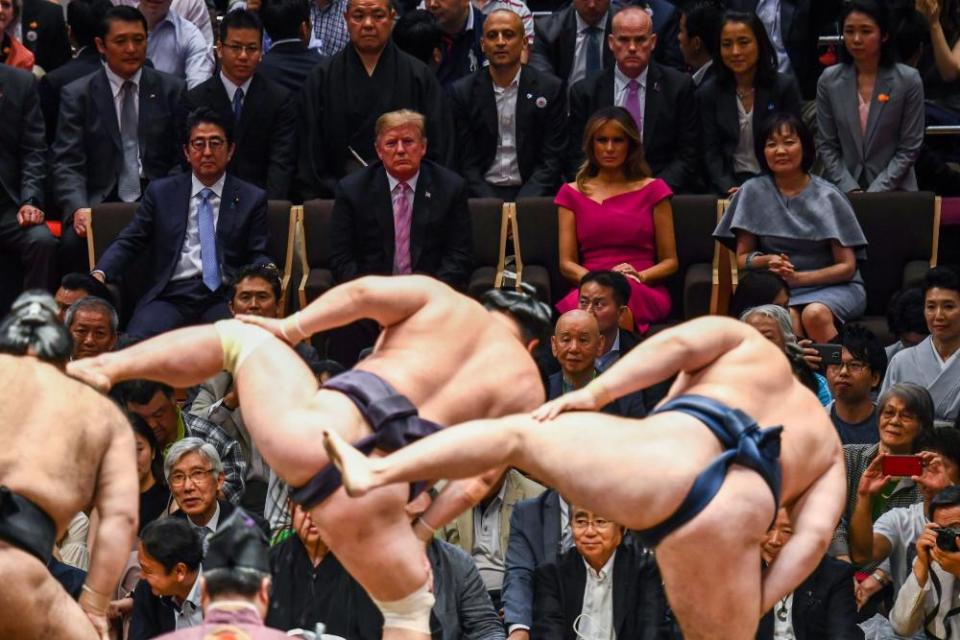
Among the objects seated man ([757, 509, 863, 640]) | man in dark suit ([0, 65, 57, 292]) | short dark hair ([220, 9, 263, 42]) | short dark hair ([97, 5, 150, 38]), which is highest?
short dark hair ([97, 5, 150, 38])

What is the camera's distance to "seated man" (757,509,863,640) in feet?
17.5

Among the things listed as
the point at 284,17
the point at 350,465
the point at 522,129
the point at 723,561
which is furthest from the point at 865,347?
the point at 350,465

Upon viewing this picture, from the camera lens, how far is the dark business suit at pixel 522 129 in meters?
7.09

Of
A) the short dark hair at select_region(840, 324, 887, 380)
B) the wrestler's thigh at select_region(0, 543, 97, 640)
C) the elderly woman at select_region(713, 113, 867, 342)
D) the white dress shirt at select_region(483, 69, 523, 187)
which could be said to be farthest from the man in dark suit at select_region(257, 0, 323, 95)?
the wrestler's thigh at select_region(0, 543, 97, 640)

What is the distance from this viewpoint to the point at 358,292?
4535 millimetres

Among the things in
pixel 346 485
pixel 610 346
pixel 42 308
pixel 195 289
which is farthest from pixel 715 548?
pixel 195 289

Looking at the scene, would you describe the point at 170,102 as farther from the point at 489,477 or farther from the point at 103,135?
the point at 489,477

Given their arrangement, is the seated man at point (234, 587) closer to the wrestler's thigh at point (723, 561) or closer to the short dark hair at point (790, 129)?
the wrestler's thigh at point (723, 561)

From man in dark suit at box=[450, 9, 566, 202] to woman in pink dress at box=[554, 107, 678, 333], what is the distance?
33cm

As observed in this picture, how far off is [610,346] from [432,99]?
4.09 feet

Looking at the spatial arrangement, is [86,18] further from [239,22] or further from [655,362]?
[655,362]

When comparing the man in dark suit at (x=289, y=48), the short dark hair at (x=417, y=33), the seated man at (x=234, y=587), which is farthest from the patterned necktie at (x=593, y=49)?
the seated man at (x=234, y=587)

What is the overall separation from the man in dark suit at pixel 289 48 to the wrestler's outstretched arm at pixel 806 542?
3385 mm

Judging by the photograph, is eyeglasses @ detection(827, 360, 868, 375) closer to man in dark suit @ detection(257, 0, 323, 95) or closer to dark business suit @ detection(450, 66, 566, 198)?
dark business suit @ detection(450, 66, 566, 198)
